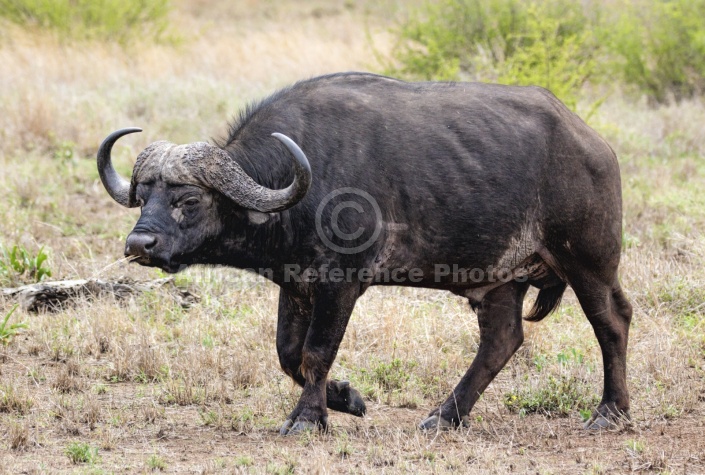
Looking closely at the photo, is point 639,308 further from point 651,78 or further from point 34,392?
point 651,78

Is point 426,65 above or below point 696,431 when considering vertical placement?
above

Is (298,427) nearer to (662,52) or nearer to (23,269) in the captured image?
(23,269)

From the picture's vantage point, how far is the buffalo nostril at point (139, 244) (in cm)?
509

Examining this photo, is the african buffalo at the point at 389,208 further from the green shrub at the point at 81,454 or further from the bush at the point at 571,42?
the bush at the point at 571,42

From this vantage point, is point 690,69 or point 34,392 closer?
point 34,392

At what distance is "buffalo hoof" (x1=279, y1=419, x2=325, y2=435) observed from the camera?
5480mm

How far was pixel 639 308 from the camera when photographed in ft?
25.2

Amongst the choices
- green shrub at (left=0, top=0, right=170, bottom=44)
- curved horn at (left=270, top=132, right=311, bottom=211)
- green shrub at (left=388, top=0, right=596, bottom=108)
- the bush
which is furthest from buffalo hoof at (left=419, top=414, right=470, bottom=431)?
green shrub at (left=0, top=0, right=170, bottom=44)

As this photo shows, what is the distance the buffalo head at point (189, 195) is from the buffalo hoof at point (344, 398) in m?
1.14

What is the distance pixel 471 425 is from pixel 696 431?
4.14 feet

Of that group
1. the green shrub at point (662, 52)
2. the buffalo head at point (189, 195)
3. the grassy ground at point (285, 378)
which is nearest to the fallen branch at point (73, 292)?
the grassy ground at point (285, 378)

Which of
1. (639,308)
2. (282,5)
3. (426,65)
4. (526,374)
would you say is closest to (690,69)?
(426,65)

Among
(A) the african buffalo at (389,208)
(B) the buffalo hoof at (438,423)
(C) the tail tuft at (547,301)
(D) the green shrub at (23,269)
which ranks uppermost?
(A) the african buffalo at (389,208)

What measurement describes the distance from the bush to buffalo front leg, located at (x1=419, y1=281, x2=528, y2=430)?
21.7 feet
